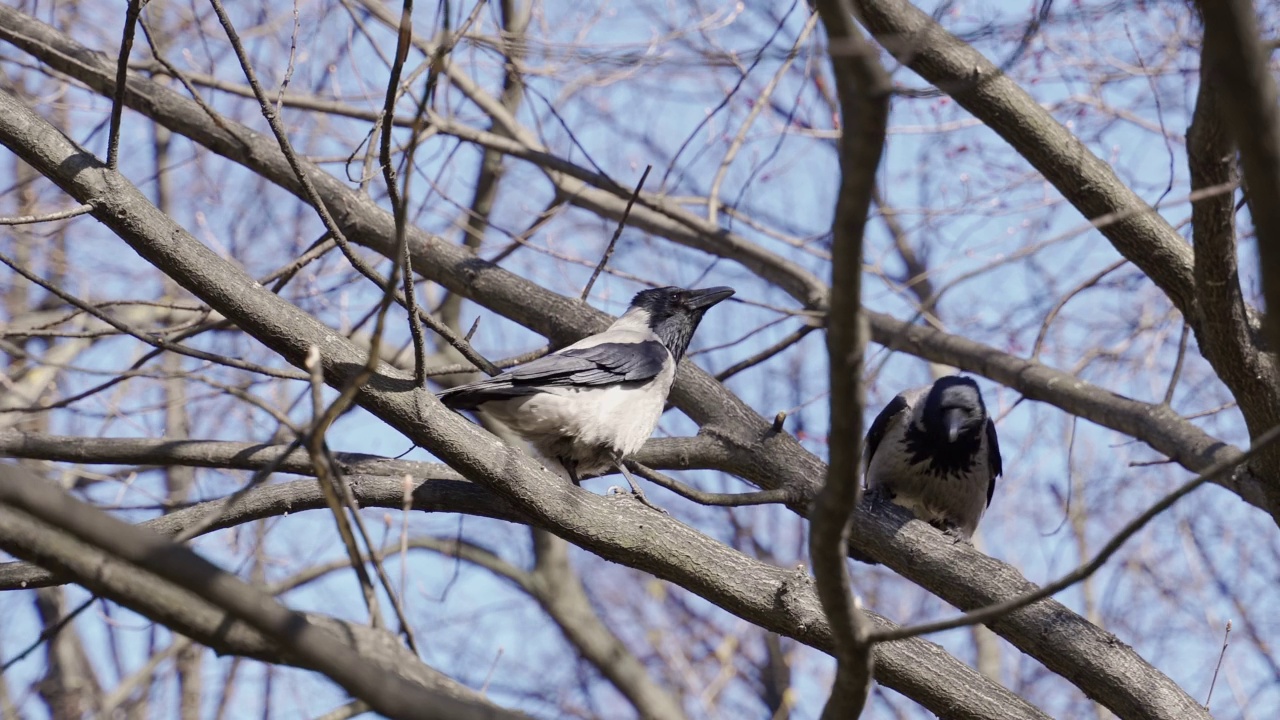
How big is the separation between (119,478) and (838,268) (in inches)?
240

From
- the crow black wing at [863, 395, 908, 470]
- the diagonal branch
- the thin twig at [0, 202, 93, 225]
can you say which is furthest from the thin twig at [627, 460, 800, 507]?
the thin twig at [0, 202, 93, 225]

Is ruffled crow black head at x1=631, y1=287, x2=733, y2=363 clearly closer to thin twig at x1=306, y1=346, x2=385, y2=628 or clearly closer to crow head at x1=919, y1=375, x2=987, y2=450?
crow head at x1=919, y1=375, x2=987, y2=450

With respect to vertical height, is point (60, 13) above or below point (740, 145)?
above

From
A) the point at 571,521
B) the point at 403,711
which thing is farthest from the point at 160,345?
the point at 403,711

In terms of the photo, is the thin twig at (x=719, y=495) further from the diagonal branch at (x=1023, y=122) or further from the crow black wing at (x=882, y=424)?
the crow black wing at (x=882, y=424)

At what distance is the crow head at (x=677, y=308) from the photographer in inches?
265

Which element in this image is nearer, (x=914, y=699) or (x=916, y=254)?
(x=914, y=699)

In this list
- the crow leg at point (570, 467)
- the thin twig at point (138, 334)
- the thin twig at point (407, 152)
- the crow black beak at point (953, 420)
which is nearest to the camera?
the thin twig at point (407, 152)

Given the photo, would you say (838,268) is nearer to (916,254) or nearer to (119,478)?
(119,478)

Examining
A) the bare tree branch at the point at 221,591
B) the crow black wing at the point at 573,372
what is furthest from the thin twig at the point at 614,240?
the bare tree branch at the point at 221,591

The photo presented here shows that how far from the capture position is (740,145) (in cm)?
732

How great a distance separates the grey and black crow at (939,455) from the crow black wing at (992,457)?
0.04ft

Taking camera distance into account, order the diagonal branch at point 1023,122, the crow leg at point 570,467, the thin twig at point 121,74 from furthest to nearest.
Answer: the crow leg at point 570,467 → the diagonal branch at point 1023,122 → the thin twig at point 121,74

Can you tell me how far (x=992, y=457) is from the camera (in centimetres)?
682
